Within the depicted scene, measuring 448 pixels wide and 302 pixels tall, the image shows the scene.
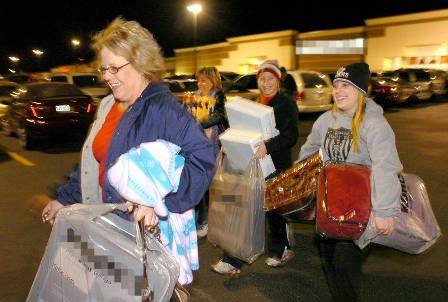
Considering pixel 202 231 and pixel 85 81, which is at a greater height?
pixel 85 81

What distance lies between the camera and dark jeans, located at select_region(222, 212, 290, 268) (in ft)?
12.3

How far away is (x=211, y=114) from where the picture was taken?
472 centimetres

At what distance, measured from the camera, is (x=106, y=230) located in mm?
1636

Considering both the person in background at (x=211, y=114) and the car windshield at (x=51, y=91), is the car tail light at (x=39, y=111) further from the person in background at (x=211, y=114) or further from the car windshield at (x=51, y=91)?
the person in background at (x=211, y=114)

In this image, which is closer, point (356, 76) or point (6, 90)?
point (356, 76)

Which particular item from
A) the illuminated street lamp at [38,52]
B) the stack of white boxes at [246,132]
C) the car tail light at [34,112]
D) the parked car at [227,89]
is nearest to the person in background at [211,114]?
the stack of white boxes at [246,132]

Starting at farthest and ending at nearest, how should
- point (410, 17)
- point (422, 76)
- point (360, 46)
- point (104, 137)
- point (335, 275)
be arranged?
point (360, 46), point (410, 17), point (422, 76), point (335, 275), point (104, 137)

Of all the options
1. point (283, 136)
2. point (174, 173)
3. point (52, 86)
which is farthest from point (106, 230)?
point (52, 86)

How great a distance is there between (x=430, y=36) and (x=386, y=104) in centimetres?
980

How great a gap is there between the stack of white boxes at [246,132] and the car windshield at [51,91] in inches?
334

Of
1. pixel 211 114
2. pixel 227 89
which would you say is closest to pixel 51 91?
pixel 227 89

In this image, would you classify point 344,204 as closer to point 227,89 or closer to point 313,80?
point 227,89

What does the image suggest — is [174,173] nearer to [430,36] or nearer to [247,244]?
[247,244]

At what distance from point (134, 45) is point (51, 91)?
10081 millimetres
